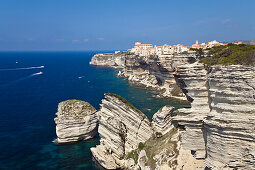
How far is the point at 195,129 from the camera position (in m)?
20.1

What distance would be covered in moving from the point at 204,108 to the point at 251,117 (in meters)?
4.31

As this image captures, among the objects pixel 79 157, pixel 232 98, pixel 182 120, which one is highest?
pixel 232 98

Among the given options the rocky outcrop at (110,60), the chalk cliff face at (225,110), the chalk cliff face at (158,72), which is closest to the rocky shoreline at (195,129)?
the chalk cliff face at (225,110)

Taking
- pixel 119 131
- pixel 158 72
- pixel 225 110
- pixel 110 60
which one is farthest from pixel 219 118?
pixel 110 60

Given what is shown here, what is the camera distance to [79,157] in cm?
3162

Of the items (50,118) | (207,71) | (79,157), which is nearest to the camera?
(207,71)

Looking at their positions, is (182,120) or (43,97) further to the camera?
(43,97)

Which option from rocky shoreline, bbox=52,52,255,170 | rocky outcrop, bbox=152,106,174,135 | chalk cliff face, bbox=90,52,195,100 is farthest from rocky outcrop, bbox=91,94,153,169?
chalk cliff face, bbox=90,52,195,100

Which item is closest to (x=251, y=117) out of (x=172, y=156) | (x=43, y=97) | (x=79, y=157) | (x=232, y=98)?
(x=232, y=98)

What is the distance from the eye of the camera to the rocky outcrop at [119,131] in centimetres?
2716

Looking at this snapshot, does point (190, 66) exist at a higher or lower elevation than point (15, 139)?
higher

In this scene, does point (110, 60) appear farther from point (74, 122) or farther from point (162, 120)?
point (162, 120)

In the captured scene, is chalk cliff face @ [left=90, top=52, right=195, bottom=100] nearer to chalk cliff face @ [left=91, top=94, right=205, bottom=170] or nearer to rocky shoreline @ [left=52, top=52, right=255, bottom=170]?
chalk cliff face @ [left=91, top=94, right=205, bottom=170]

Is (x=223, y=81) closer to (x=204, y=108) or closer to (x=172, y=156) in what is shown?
(x=204, y=108)
